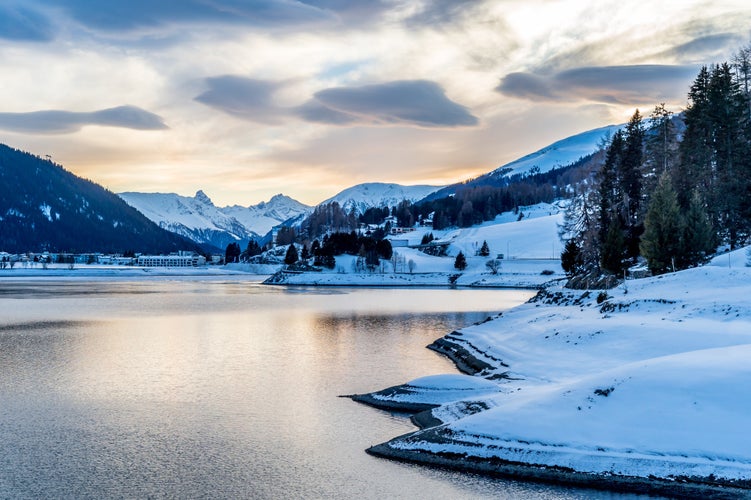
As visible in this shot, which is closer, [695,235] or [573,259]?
[695,235]

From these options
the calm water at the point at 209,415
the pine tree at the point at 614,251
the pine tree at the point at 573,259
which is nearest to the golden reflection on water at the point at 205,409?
the calm water at the point at 209,415

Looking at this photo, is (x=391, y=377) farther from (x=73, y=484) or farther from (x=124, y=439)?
(x=73, y=484)

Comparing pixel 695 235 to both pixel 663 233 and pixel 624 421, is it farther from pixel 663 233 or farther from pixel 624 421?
pixel 624 421

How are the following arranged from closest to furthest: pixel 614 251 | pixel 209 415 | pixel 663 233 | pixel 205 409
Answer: pixel 209 415
pixel 205 409
pixel 663 233
pixel 614 251

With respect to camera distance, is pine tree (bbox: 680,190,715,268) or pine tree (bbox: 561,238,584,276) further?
pine tree (bbox: 561,238,584,276)

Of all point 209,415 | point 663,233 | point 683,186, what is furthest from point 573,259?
point 209,415

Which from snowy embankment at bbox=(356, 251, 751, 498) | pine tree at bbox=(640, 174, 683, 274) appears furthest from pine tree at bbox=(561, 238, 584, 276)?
snowy embankment at bbox=(356, 251, 751, 498)

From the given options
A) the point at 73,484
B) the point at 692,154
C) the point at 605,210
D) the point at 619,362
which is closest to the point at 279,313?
the point at 605,210

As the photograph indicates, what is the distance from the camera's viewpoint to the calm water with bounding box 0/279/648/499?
20.9 metres

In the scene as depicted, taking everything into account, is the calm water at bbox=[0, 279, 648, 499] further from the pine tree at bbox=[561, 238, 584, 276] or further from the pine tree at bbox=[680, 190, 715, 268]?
the pine tree at bbox=[561, 238, 584, 276]

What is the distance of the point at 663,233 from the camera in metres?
57.2

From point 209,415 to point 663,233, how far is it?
4462 cm

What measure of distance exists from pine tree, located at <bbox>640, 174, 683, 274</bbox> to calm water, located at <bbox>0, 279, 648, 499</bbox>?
2119 centimetres

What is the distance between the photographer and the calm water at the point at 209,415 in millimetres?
20859
